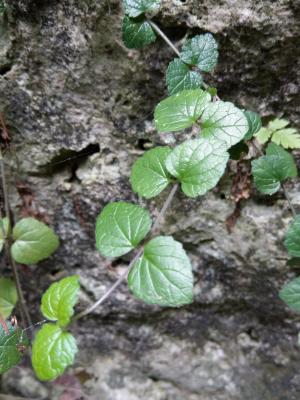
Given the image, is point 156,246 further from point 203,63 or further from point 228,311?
point 228,311

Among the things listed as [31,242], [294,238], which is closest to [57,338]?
[31,242]

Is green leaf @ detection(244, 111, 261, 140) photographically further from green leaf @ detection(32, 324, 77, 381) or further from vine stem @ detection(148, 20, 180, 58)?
green leaf @ detection(32, 324, 77, 381)

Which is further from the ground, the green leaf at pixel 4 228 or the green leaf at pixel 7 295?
the green leaf at pixel 4 228

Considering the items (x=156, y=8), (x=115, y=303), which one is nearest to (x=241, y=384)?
(x=115, y=303)

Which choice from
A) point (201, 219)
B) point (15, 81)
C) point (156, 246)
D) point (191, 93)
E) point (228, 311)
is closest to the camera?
point (156, 246)

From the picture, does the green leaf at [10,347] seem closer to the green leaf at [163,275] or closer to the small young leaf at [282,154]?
the green leaf at [163,275]

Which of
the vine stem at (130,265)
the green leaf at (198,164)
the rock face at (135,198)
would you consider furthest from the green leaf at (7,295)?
the green leaf at (198,164)
